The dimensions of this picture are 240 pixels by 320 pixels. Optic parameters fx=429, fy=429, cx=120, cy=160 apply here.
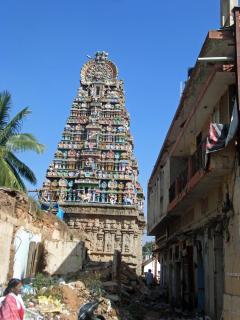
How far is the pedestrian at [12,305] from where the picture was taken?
5.75 m

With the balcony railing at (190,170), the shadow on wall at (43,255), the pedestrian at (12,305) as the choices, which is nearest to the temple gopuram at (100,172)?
the shadow on wall at (43,255)

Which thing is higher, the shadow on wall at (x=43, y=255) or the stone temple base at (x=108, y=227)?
the stone temple base at (x=108, y=227)

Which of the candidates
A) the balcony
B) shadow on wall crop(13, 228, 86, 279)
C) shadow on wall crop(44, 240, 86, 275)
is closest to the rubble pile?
shadow on wall crop(13, 228, 86, 279)

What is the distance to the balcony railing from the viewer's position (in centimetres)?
1241

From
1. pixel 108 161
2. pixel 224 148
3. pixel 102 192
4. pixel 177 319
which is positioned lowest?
pixel 177 319

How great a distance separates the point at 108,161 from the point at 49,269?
76.9 feet

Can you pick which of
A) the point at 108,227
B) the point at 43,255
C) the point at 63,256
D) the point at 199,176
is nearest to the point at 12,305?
the point at 199,176

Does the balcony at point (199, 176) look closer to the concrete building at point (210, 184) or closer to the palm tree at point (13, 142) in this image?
the concrete building at point (210, 184)

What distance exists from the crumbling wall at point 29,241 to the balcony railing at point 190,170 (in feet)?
19.0

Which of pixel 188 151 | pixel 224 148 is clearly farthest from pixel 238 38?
pixel 188 151

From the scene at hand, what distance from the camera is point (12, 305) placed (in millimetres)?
5797

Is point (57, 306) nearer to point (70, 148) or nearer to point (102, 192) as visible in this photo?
point (102, 192)

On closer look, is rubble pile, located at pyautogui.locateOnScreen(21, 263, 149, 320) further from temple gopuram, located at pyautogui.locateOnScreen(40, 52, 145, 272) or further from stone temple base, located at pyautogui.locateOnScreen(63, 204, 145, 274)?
stone temple base, located at pyautogui.locateOnScreen(63, 204, 145, 274)

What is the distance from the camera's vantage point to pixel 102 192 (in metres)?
40.8
